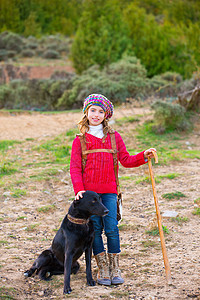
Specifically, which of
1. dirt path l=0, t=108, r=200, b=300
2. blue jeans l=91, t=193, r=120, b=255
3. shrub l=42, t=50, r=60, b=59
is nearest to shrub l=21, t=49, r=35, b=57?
shrub l=42, t=50, r=60, b=59

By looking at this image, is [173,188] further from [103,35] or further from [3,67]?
[3,67]

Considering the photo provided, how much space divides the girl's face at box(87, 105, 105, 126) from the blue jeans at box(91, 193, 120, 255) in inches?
28.1

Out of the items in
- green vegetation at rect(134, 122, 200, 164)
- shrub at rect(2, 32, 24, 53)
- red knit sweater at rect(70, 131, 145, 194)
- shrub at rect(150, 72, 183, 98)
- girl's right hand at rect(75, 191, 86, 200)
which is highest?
shrub at rect(2, 32, 24, 53)

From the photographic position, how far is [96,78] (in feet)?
50.8

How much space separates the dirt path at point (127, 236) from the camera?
10.7 ft

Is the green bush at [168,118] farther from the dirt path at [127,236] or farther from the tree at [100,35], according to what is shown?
the tree at [100,35]

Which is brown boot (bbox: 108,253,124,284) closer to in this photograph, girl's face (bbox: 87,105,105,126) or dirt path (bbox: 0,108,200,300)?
dirt path (bbox: 0,108,200,300)

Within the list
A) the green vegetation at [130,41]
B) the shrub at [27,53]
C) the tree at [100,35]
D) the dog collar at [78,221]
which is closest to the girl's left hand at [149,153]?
the dog collar at [78,221]

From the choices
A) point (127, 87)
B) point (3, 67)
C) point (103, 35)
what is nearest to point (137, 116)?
point (127, 87)

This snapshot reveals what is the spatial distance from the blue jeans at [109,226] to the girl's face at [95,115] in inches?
28.1

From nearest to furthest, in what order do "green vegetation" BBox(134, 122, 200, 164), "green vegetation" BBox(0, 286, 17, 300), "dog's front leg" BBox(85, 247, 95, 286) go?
"green vegetation" BBox(0, 286, 17, 300) < "dog's front leg" BBox(85, 247, 95, 286) < "green vegetation" BBox(134, 122, 200, 164)

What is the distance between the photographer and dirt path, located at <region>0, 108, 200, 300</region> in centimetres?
326

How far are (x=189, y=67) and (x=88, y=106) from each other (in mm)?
15256

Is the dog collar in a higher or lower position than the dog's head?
lower
